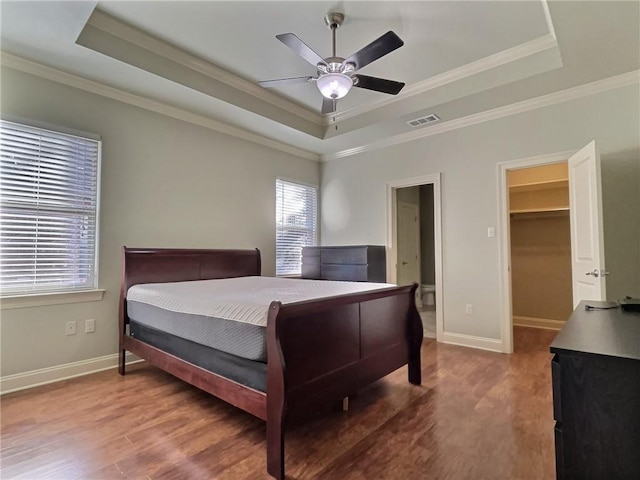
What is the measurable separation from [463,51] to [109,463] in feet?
12.9

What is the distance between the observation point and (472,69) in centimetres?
325

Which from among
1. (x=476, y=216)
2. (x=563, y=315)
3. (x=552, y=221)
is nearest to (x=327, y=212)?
(x=476, y=216)

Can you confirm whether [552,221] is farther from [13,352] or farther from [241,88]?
[13,352]

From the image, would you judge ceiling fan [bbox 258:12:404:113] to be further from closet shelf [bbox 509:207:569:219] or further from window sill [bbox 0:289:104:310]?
closet shelf [bbox 509:207:569:219]

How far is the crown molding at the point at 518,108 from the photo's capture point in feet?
9.85

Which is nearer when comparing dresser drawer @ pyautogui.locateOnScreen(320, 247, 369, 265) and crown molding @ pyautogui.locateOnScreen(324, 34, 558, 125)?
crown molding @ pyautogui.locateOnScreen(324, 34, 558, 125)

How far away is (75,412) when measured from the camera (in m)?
2.28

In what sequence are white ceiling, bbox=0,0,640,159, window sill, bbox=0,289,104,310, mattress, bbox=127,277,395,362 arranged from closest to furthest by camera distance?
mattress, bbox=127,277,395,362
white ceiling, bbox=0,0,640,159
window sill, bbox=0,289,104,310

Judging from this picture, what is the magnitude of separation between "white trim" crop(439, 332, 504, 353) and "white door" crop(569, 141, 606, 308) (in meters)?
0.91

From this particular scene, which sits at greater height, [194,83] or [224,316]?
[194,83]

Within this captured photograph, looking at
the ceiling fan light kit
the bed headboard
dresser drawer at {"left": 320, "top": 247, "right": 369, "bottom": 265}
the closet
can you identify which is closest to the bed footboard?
the ceiling fan light kit

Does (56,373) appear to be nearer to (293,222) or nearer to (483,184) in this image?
(293,222)

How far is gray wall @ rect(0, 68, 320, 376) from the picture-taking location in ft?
9.00

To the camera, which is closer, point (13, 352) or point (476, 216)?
point (13, 352)
